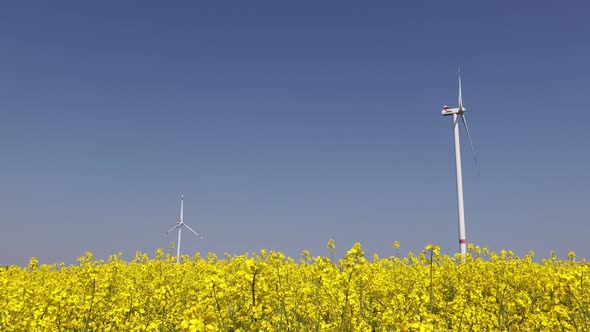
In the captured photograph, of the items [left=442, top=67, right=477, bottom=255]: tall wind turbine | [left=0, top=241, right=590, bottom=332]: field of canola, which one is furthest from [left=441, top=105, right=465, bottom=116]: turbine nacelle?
[left=0, top=241, right=590, bottom=332]: field of canola

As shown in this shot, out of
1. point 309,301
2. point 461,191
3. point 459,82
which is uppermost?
point 459,82

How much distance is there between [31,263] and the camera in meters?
12.3

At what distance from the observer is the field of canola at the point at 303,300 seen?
5238 millimetres

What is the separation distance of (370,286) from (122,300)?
6.56 metres

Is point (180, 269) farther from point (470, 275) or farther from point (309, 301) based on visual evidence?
point (470, 275)

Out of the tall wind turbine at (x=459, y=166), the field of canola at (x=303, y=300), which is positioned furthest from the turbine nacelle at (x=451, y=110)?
the field of canola at (x=303, y=300)

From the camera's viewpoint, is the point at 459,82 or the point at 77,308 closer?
the point at 77,308

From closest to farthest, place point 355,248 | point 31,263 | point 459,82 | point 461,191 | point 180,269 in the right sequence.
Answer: point 355,248 < point 31,263 < point 180,269 < point 461,191 < point 459,82

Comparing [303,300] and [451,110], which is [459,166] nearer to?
[451,110]

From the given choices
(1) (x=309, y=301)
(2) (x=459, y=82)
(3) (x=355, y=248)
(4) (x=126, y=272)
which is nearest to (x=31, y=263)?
(4) (x=126, y=272)

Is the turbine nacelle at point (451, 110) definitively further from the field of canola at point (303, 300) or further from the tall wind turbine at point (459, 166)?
the field of canola at point (303, 300)

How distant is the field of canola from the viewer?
17.2 ft

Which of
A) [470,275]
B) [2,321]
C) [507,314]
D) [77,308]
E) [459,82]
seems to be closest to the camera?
[77,308]

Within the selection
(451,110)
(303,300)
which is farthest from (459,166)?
(303,300)
